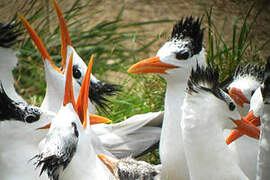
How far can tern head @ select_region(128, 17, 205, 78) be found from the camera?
8.16 ft

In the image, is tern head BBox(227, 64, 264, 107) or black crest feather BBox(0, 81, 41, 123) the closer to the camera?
black crest feather BBox(0, 81, 41, 123)

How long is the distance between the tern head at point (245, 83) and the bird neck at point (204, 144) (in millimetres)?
532

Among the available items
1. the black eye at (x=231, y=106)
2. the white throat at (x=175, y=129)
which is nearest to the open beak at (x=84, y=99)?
the white throat at (x=175, y=129)

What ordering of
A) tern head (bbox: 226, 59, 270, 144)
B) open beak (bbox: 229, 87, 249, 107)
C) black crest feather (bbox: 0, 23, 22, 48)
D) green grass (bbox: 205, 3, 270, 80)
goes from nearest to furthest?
tern head (bbox: 226, 59, 270, 144) < open beak (bbox: 229, 87, 249, 107) < black crest feather (bbox: 0, 23, 22, 48) < green grass (bbox: 205, 3, 270, 80)

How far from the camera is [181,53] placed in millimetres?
2482

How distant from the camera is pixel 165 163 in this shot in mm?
2514

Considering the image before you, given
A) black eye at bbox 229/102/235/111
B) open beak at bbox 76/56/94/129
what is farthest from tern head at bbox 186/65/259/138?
open beak at bbox 76/56/94/129

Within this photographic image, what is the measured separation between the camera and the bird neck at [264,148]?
73.2 inches

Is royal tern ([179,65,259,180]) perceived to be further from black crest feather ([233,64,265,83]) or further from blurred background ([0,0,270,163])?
blurred background ([0,0,270,163])

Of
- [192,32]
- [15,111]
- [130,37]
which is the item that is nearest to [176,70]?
[192,32]

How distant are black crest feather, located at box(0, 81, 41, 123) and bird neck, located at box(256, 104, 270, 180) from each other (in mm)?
1247

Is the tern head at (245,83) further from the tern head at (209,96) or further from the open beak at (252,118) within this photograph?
the tern head at (209,96)

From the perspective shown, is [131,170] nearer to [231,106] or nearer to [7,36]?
[231,106]

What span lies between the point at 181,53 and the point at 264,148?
81 centimetres
